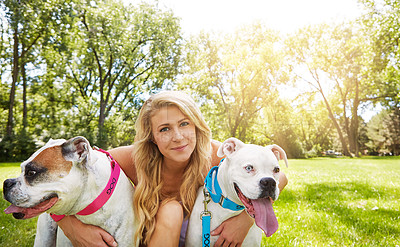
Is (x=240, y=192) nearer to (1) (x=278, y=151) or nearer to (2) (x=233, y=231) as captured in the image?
(2) (x=233, y=231)

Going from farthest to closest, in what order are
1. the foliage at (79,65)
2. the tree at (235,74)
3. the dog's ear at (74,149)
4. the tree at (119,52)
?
the tree at (235,74) < the tree at (119,52) < the foliage at (79,65) < the dog's ear at (74,149)

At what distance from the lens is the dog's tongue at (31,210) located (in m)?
1.82

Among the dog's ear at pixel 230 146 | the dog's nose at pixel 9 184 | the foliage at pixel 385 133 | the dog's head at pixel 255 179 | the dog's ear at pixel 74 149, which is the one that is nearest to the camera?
the dog's nose at pixel 9 184

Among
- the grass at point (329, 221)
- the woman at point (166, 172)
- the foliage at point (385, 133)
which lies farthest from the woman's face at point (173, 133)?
the foliage at point (385, 133)

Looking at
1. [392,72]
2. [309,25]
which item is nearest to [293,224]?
[392,72]

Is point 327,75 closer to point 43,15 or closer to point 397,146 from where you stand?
point 397,146

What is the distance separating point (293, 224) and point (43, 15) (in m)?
20.1

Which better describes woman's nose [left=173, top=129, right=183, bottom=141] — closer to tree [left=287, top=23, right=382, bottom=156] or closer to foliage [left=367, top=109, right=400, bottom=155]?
tree [left=287, top=23, right=382, bottom=156]

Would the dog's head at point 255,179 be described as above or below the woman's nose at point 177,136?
below

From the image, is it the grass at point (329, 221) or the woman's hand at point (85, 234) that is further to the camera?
the grass at point (329, 221)

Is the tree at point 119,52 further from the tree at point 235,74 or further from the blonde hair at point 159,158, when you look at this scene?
the blonde hair at point 159,158

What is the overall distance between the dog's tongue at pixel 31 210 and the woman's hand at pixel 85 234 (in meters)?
0.41

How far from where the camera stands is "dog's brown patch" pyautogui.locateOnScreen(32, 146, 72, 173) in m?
1.86

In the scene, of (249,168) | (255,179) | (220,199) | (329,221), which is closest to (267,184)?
(255,179)
